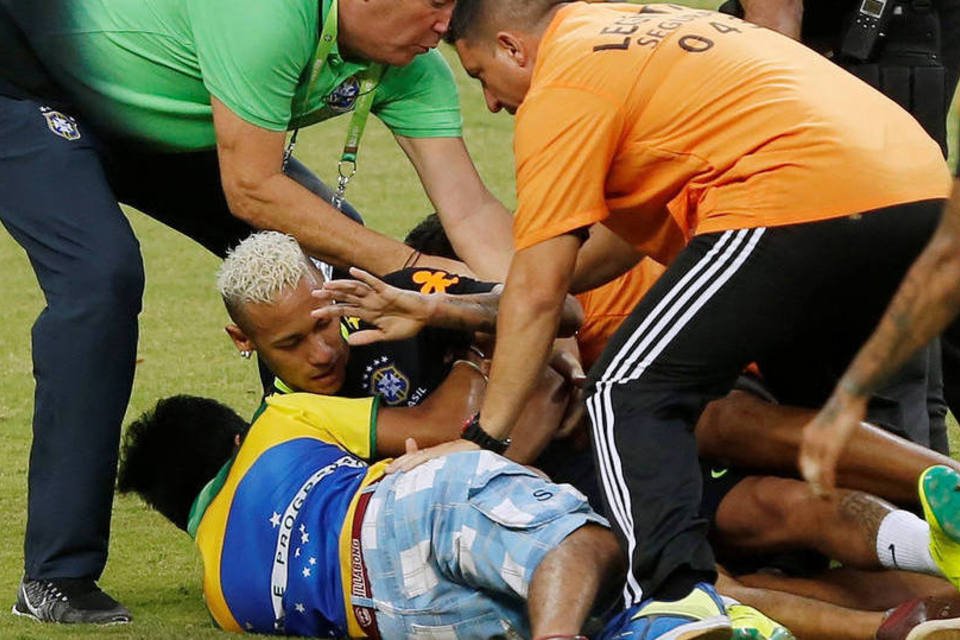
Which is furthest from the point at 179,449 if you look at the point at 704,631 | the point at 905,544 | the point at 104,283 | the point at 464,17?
the point at 905,544

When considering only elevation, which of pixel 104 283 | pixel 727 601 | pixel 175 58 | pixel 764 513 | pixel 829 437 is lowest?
pixel 764 513

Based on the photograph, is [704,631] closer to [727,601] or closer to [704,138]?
[727,601]

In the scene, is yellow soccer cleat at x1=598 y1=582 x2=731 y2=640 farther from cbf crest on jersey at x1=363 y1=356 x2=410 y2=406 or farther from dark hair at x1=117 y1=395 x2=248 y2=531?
dark hair at x1=117 y1=395 x2=248 y2=531

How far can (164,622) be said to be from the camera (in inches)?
189

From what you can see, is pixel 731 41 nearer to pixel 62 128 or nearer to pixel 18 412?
pixel 62 128

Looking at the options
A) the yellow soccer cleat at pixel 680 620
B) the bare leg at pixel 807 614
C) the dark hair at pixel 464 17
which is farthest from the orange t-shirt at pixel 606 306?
the yellow soccer cleat at pixel 680 620

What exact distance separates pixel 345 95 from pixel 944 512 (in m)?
2.37

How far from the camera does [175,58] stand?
5305 mm

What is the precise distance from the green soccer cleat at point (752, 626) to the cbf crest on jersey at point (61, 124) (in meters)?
2.19

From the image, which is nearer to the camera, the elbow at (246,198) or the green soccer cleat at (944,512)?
the green soccer cleat at (944,512)

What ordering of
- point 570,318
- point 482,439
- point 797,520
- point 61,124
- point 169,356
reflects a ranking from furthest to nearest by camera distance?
point 169,356
point 61,124
point 570,318
point 797,520
point 482,439

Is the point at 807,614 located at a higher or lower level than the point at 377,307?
lower

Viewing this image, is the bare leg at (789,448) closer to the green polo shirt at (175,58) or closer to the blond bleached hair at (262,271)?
the blond bleached hair at (262,271)

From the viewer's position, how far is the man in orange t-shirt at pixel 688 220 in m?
4.14
